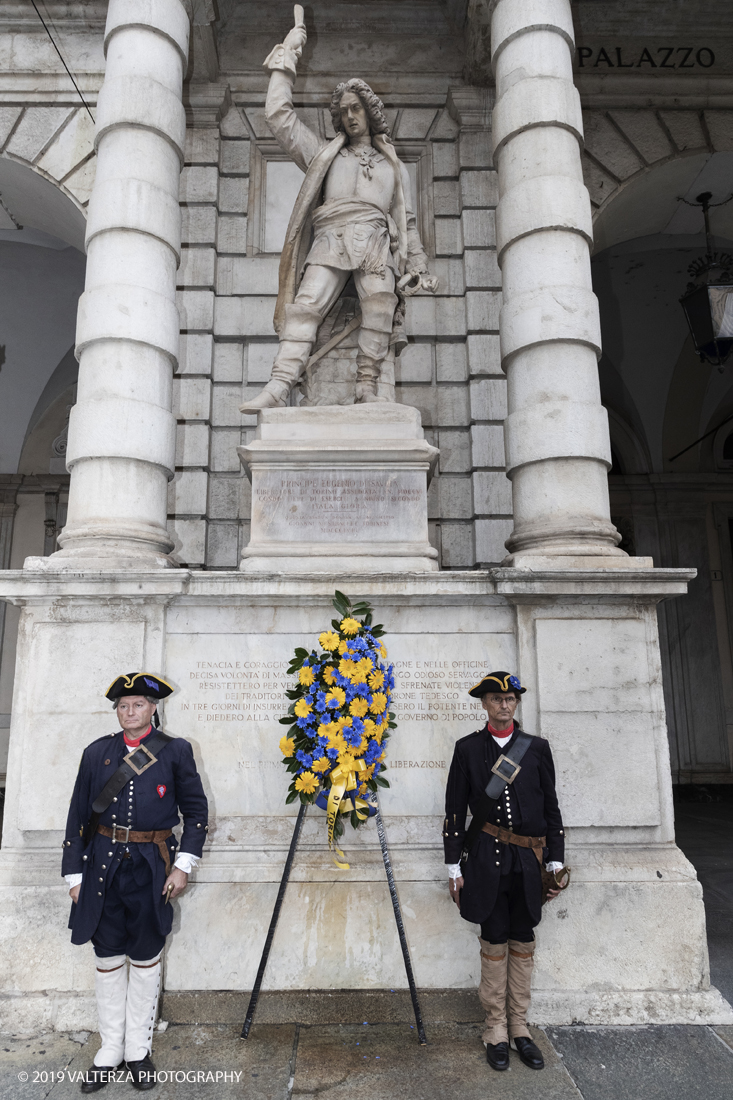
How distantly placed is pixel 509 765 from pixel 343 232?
15.6 feet

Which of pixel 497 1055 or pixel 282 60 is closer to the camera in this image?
pixel 497 1055

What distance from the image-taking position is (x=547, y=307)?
5.87 metres

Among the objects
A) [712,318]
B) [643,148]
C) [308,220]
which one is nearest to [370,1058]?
[308,220]

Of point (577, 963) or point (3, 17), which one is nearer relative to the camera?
point (577, 963)

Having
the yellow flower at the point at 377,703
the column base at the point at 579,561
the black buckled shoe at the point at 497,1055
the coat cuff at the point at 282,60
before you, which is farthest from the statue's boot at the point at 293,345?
the black buckled shoe at the point at 497,1055

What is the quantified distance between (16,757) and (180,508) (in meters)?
3.92

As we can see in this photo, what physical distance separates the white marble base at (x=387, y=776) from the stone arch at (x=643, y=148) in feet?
21.4

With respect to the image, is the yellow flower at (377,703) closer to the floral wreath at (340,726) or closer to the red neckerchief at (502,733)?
the floral wreath at (340,726)

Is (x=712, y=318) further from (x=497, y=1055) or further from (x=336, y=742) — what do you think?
(x=497, y=1055)

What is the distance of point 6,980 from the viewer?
4426mm

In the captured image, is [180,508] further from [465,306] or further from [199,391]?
[465,306]

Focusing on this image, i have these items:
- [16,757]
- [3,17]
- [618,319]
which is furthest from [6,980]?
[618,319]

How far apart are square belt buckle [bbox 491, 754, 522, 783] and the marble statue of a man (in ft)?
11.1

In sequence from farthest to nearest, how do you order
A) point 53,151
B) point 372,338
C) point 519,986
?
point 53,151 < point 372,338 < point 519,986
